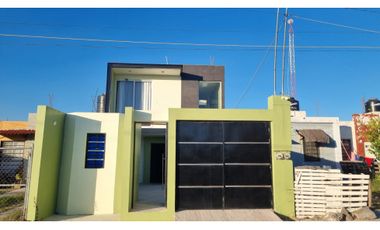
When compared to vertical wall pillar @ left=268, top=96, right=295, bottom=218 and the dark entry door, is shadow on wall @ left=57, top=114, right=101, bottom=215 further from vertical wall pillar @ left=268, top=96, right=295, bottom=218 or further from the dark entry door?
the dark entry door

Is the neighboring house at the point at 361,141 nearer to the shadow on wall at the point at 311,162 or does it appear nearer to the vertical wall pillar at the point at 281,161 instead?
the shadow on wall at the point at 311,162

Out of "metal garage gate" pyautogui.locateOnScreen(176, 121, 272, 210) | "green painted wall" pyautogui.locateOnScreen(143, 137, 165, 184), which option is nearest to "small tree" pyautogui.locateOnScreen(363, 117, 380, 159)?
"metal garage gate" pyautogui.locateOnScreen(176, 121, 272, 210)

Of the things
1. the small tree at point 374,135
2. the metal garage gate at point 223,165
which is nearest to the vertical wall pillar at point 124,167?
the metal garage gate at point 223,165

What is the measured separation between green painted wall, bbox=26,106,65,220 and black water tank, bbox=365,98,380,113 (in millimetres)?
31502

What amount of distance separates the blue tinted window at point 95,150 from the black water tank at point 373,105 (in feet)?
98.4

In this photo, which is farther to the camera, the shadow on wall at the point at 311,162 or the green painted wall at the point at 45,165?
the shadow on wall at the point at 311,162

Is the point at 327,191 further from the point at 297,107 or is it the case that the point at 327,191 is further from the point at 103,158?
the point at 297,107

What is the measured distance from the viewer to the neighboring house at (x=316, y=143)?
17891mm

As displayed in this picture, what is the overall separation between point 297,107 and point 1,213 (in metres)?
24.2

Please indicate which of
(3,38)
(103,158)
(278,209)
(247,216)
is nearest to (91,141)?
(103,158)

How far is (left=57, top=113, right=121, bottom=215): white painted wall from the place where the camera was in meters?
10.2
